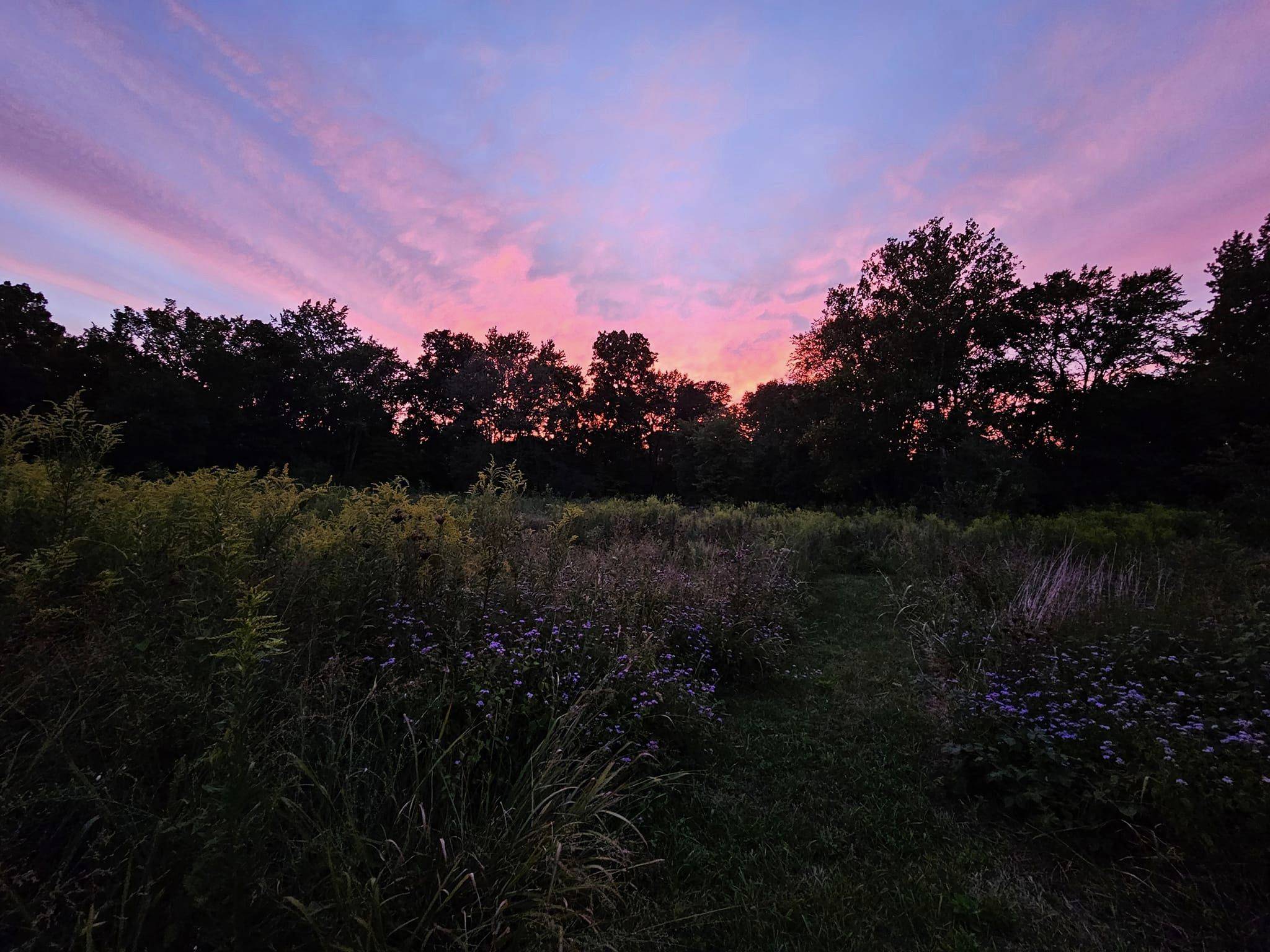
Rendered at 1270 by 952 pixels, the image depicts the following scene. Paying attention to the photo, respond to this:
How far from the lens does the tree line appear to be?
18969 millimetres

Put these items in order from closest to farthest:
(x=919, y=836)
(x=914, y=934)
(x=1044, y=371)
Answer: (x=914, y=934), (x=919, y=836), (x=1044, y=371)

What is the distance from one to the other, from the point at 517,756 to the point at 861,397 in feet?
76.8

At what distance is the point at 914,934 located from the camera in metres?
1.96

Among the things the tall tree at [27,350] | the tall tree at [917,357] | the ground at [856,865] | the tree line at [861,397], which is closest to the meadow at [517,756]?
the ground at [856,865]

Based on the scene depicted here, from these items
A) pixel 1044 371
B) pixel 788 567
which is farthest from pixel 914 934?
pixel 1044 371

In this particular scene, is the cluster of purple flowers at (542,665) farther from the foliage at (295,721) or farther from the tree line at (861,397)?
the tree line at (861,397)

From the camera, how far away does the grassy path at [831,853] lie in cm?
196

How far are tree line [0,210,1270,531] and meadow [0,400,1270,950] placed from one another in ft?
39.3

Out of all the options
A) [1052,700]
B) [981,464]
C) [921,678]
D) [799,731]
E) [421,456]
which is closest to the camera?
[1052,700]

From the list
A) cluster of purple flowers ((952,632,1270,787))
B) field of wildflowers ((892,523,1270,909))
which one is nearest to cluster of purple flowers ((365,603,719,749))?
field of wildflowers ((892,523,1270,909))

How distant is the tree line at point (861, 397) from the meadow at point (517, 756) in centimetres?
1199

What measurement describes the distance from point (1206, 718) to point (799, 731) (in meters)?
2.20

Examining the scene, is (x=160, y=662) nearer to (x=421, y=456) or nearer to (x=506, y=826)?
(x=506, y=826)

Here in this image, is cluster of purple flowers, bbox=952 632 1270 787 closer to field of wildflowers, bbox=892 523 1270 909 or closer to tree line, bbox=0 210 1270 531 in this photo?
field of wildflowers, bbox=892 523 1270 909
